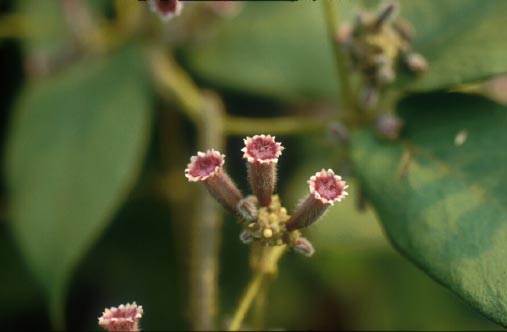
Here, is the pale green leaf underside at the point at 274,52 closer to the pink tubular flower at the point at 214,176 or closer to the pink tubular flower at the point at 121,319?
the pink tubular flower at the point at 214,176

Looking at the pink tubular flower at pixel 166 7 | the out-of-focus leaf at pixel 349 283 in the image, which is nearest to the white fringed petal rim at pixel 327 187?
the pink tubular flower at pixel 166 7

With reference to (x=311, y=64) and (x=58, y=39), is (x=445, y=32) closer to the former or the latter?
(x=311, y=64)

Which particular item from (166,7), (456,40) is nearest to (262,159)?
(166,7)

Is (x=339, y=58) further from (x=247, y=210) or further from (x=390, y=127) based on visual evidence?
(x=247, y=210)

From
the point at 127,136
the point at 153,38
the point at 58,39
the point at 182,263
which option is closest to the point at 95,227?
the point at 127,136

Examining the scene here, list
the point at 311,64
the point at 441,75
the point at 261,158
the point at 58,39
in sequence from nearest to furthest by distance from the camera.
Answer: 1. the point at 261,158
2. the point at 441,75
3. the point at 311,64
4. the point at 58,39
